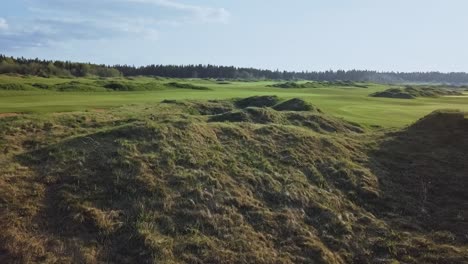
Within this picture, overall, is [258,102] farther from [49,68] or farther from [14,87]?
[49,68]

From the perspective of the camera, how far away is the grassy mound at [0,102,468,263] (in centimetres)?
1138

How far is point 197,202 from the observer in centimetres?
1340

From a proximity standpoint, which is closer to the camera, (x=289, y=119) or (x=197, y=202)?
(x=197, y=202)

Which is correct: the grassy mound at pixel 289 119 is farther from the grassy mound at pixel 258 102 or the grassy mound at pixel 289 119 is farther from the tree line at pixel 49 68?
the tree line at pixel 49 68

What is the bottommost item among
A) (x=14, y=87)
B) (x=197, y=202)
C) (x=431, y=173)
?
(x=431, y=173)

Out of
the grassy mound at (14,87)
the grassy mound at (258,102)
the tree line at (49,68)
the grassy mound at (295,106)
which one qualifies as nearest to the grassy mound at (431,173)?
the grassy mound at (295,106)

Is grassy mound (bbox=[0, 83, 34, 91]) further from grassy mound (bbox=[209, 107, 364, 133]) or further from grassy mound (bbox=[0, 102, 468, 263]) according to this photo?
grassy mound (bbox=[0, 102, 468, 263])

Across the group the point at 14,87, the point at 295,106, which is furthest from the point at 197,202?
the point at 14,87

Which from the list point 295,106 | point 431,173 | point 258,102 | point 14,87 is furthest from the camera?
point 14,87

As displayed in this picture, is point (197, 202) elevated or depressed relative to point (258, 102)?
depressed

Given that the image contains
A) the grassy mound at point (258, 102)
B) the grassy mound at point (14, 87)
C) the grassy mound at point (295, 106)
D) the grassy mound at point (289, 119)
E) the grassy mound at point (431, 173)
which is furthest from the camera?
the grassy mound at point (14, 87)

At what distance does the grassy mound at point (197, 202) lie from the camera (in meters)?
11.4

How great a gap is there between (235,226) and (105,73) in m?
136

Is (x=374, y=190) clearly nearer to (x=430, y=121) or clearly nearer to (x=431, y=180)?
(x=431, y=180)
